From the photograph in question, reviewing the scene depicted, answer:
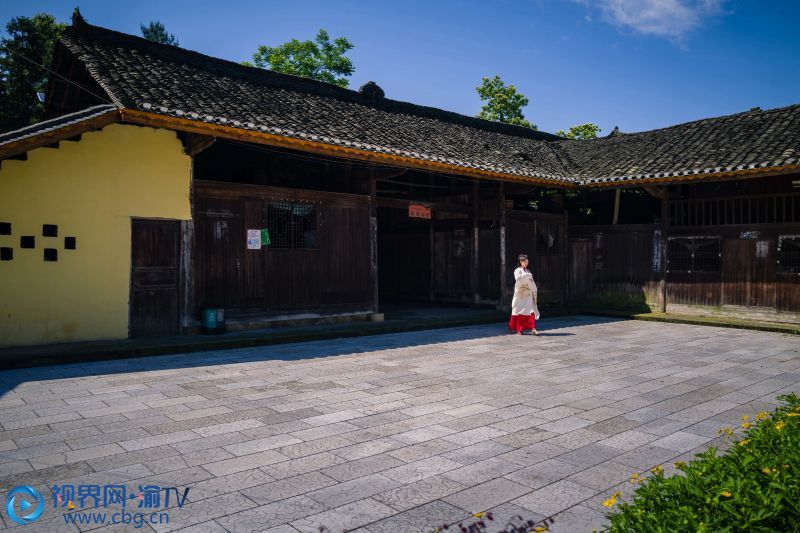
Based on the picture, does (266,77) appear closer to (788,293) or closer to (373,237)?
(373,237)

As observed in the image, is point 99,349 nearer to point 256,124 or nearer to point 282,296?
point 282,296

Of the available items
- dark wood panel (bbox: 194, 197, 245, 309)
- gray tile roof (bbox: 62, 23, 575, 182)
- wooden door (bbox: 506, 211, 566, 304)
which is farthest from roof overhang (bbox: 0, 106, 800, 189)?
dark wood panel (bbox: 194, 197, 245, 309)

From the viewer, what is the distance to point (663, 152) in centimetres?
1477

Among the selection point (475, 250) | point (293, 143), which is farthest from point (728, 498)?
point (475, 250)

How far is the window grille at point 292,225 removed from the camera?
1075 cm

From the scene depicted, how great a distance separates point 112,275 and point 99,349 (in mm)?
1494

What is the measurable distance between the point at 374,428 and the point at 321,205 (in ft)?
23.8

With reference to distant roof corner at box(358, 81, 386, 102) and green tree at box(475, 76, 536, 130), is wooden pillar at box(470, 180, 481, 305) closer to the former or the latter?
distant roof corner at box(358, 81, 386, 102)

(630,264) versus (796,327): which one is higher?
(630,264)

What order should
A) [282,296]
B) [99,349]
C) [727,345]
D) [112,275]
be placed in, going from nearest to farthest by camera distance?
[99,349] → [112,275] → [727,345] → [282,296]

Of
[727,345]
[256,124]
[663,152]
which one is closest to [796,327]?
[727,345]

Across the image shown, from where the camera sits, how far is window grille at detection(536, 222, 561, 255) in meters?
15.4

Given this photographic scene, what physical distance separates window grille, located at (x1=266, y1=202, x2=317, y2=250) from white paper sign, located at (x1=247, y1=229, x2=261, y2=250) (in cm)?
29

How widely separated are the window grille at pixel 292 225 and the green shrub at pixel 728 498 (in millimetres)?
9075
